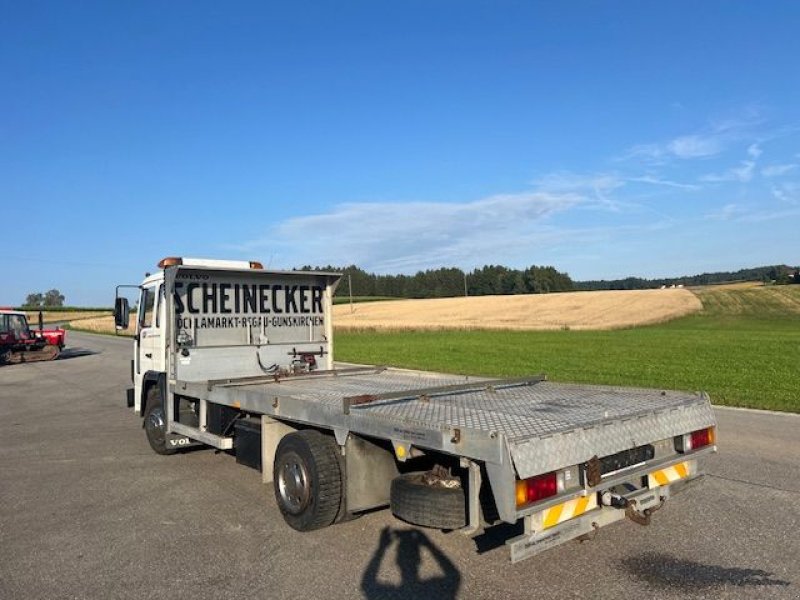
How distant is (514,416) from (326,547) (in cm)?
179

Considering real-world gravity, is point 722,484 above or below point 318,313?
below

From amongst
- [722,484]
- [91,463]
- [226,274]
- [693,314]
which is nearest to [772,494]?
[722,484]

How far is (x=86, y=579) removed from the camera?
4.38m

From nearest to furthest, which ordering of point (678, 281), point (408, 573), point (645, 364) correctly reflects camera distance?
point (408, 573), point (645, 364), point (678, 281)

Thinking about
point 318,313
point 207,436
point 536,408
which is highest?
point 318,313

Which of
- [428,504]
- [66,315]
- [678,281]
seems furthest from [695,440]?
[678,281]

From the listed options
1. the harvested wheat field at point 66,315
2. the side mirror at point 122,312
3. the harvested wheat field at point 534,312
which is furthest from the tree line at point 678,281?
the side mirror at point 122,312

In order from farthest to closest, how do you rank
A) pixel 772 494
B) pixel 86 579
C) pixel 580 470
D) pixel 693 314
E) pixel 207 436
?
pixel 693 314
pixel 207 436
pixel 772 494
pixel 86 579
pixel 580 470

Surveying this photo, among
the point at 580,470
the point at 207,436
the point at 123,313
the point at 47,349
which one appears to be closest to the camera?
the point at 580,470

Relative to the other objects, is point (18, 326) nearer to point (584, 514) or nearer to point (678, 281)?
point (584, 514)

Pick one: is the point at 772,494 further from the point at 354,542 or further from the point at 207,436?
the point at 207,436

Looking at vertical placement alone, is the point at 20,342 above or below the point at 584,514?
above

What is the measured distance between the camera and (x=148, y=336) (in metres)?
8.34

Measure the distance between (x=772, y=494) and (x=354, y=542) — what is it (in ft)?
12.6
